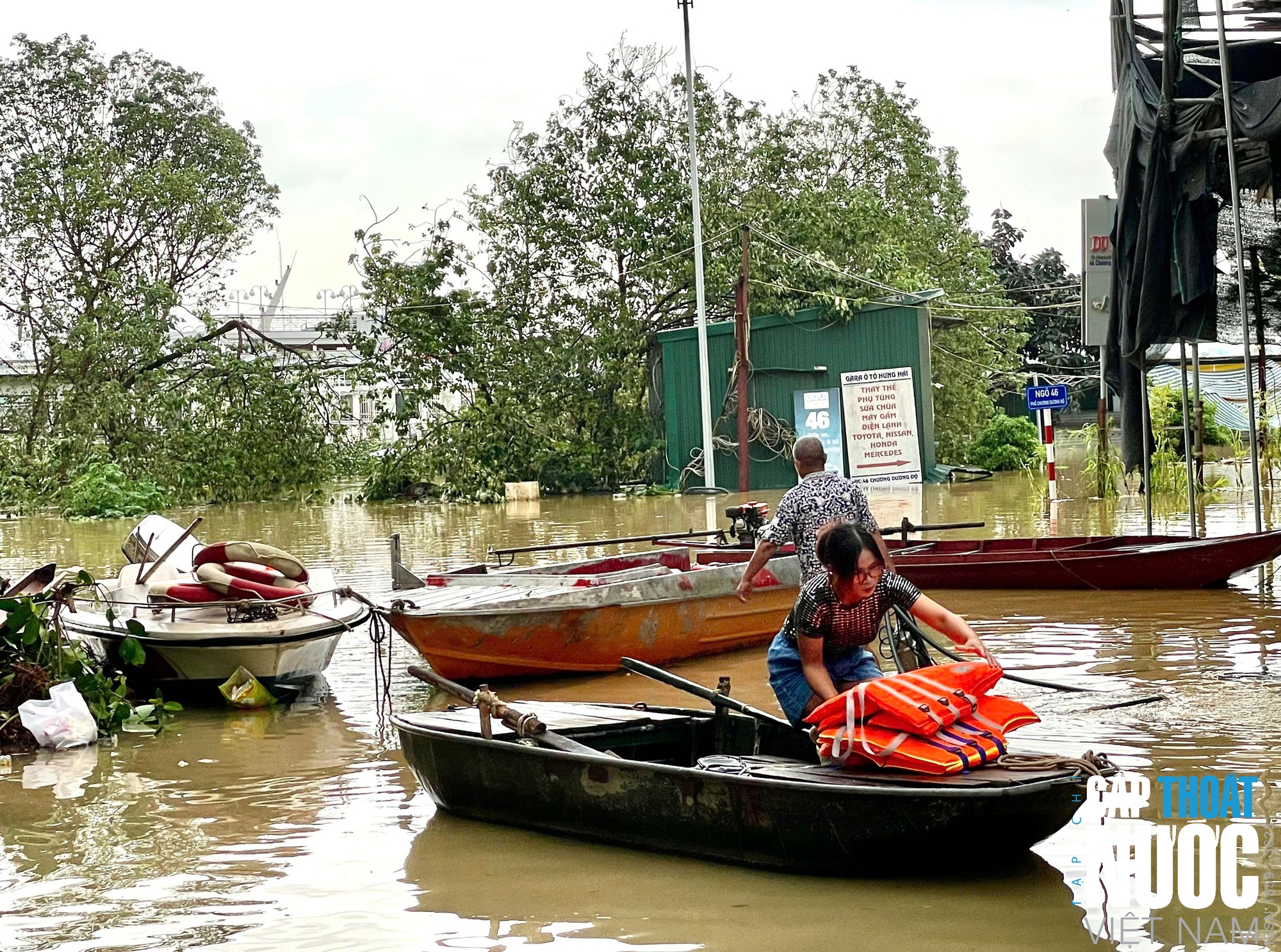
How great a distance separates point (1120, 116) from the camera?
12336mm

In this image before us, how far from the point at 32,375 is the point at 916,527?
2716cm


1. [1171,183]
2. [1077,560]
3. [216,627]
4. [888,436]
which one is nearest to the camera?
[216,627]

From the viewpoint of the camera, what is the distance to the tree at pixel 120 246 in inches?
1262

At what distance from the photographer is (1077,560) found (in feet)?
44.3

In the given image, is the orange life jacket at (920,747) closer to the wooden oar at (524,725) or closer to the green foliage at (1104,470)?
the wooden oar at (524,725)

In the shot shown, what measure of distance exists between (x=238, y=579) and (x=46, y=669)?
1.60 m

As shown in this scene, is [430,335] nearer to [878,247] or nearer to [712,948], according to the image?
[878,247]

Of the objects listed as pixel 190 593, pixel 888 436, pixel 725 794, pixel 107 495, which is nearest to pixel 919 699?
pixel 725 794

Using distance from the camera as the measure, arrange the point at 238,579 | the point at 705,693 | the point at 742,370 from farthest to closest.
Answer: the point at 742,370, the point at 238,579, the point at 705,693

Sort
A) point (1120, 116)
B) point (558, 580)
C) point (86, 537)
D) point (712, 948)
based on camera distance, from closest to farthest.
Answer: point (712, 948), point (558, 580), point (1120, 116), point (86, 537)

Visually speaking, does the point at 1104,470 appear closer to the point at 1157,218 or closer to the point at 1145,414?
the point at 1145,414

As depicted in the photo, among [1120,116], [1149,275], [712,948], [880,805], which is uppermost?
[1120,116]

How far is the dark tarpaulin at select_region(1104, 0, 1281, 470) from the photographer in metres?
11.5

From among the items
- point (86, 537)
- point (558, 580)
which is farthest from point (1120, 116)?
point (86, 537)
